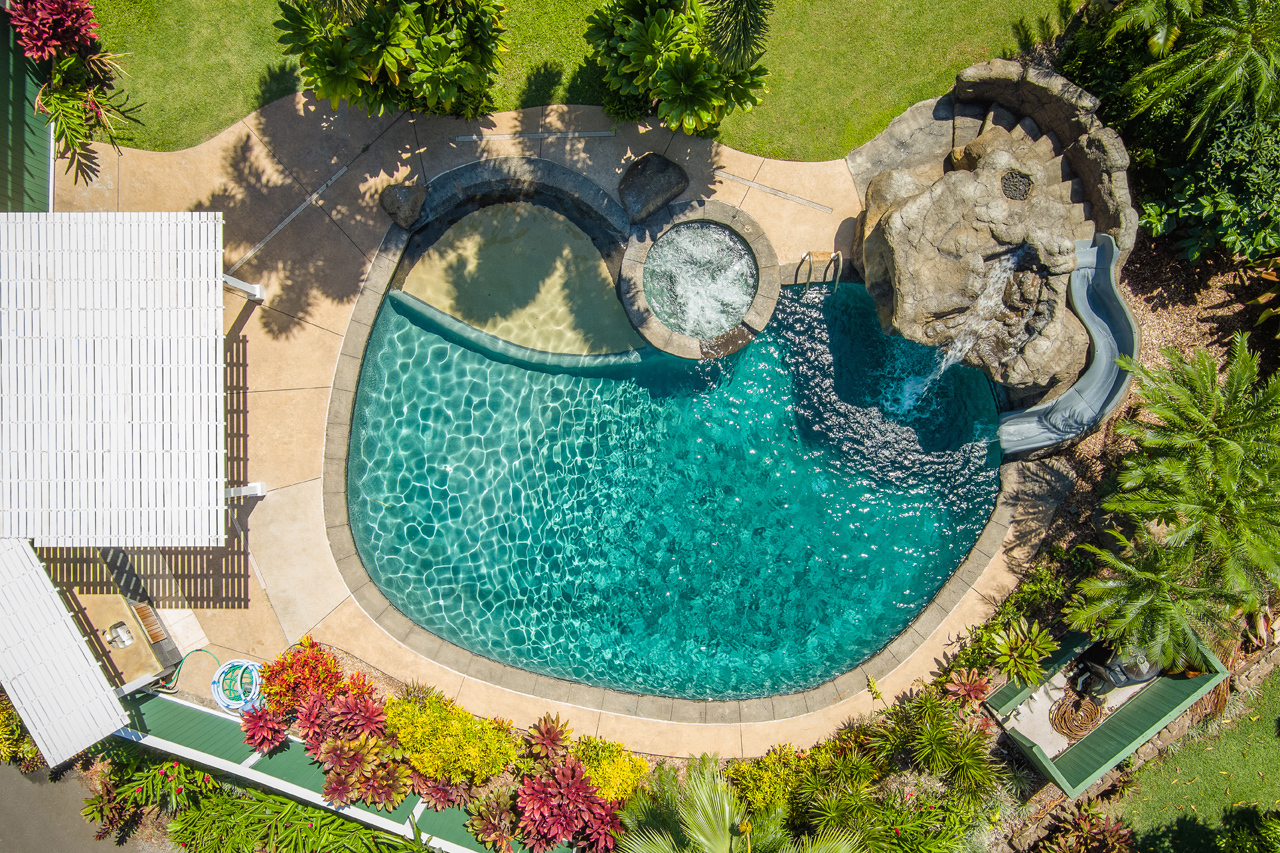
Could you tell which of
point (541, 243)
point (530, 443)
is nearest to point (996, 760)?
point (530, 443)

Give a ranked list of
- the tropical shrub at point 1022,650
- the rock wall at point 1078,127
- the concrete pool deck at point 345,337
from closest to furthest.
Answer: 1. the rock wall at point 1078,127
2. the tropical shrub at point 1022,650
3. the concrete pool deck at point 345,337

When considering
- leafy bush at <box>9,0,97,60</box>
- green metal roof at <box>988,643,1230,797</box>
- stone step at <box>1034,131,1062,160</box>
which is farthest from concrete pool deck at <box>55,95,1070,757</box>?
stone step at <box>1034,131,1062,160</box>

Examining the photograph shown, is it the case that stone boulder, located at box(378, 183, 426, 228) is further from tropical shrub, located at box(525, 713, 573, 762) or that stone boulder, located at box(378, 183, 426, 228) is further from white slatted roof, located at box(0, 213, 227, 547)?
tropical shrub, located at box(525, 713, 573, 762)

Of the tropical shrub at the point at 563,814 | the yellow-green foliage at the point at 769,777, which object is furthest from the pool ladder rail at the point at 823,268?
the tropical shrub at the point at 563,814

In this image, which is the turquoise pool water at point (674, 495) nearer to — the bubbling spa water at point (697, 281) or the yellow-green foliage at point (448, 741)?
the bubbling spa water at point (697, 281)

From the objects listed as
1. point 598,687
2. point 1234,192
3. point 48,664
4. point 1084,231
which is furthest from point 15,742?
point 1234,192

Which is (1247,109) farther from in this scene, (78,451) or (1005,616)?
(78,451)
